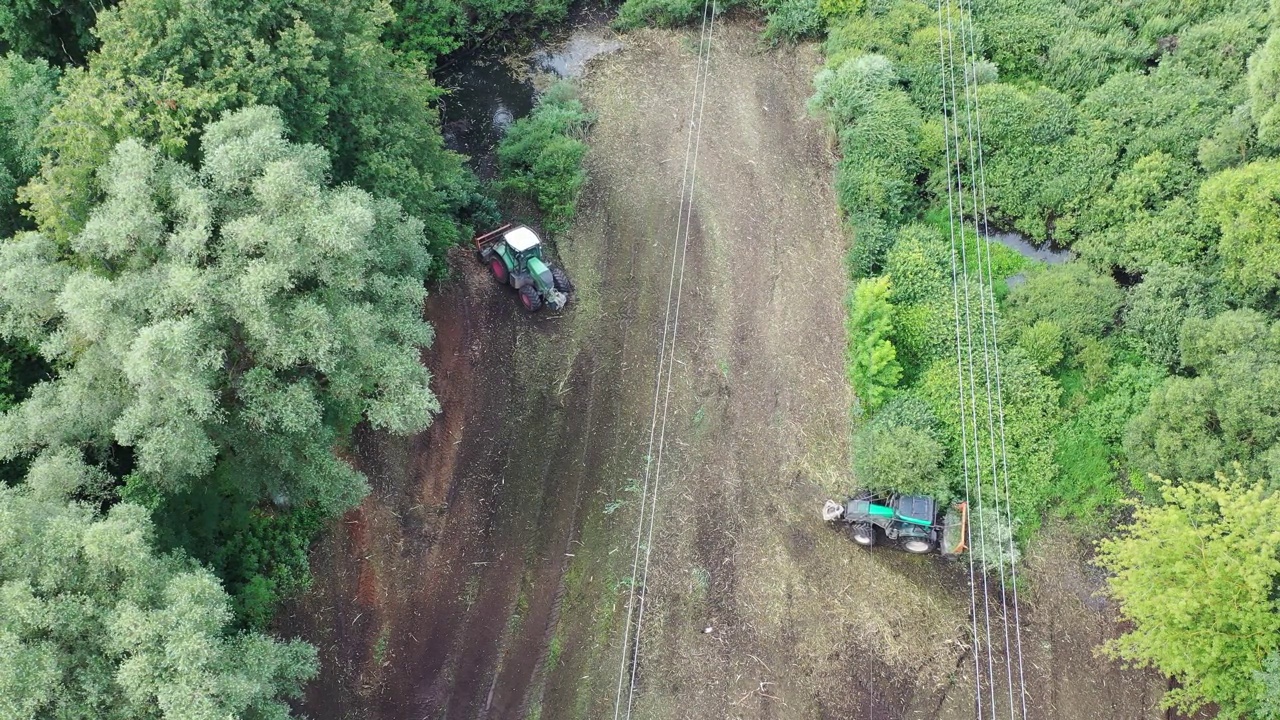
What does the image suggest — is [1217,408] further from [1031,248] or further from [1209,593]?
[1031,248]

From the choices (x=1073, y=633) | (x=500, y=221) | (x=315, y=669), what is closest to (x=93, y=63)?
(x=500, y=221)

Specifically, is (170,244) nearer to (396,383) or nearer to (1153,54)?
(396,383)

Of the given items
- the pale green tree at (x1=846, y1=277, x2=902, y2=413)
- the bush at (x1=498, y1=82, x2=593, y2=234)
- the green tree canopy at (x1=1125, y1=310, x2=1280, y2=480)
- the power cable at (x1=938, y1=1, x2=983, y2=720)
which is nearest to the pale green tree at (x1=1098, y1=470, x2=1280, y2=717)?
the green tree canopy at (x1=1125, y1=310, x2=1280, y2=480)

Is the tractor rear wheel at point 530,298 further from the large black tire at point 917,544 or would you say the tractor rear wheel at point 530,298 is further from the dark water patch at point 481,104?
the large black tire at point 917,544

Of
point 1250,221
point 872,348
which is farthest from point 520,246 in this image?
point 1250,221

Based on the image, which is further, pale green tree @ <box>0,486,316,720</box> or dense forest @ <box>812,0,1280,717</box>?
dense forest @ <box>812,0,1280,717</box>

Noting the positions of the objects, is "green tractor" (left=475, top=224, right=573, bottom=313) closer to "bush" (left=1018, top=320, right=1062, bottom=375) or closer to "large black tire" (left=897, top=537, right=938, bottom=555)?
"large black tire" (left=897, top=537, right=938, bottom=555)
